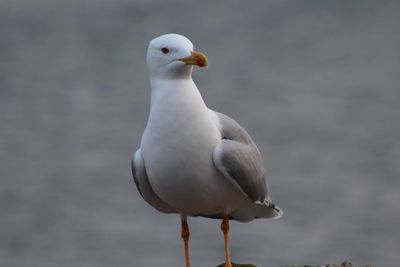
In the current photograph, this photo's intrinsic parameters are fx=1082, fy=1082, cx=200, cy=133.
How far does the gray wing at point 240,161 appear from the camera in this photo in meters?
6.79

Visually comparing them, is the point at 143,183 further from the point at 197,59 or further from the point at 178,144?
the point at 197,59

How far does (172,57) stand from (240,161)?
79cm

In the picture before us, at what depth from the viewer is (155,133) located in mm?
6715

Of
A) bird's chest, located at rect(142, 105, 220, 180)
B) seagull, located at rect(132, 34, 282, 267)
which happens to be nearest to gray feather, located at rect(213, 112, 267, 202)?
seagull, located at rect(132, 34, 282, 267)

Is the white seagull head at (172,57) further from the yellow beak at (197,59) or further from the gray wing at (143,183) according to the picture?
the gray wing at (143,183)

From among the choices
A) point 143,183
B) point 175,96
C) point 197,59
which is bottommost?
point 143,183

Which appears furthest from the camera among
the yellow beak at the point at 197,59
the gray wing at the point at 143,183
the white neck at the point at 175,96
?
the gray wing at the point at 143,183

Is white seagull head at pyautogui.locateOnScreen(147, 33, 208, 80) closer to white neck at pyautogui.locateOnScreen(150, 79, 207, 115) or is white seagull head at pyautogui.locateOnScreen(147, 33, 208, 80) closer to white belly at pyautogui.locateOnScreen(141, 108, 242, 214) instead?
white neck at pyautogui.locateOnScreen(150, 79, 207, 115)

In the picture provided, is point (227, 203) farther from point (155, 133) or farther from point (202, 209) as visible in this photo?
point (155, 133)

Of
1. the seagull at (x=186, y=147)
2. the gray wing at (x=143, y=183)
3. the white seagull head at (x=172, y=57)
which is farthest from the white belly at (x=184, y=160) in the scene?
the white seagull head at (x=172, y=57)

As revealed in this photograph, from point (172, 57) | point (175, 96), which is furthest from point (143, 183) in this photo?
point (172, 57)

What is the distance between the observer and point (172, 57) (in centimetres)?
679

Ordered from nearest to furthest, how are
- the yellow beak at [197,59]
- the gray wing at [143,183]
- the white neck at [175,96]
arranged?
the yellow beak at [197,59]
the white neck at [175,96]
the gray wing at [143,183]

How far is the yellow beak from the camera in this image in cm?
665
